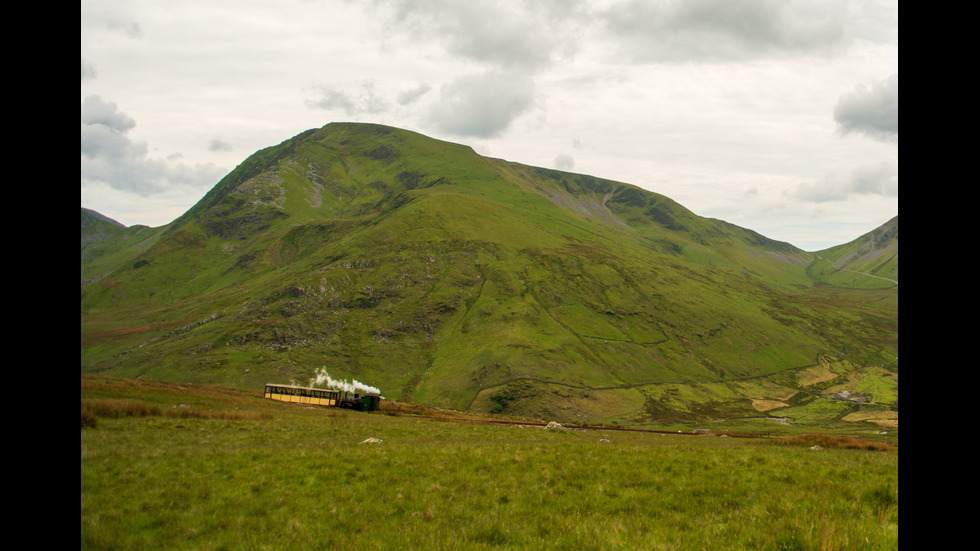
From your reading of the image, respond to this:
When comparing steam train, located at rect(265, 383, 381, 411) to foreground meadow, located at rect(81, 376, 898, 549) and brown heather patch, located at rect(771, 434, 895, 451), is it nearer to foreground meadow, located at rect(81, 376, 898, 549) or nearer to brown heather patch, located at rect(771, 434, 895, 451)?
foreground meadow, located at rect(81, 376, 898, 549)

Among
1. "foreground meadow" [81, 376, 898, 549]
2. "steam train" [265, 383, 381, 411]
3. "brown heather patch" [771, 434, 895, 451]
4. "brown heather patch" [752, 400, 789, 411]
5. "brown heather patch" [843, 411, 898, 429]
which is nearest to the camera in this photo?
"foreground meadow" [81, 376, 898, 549]

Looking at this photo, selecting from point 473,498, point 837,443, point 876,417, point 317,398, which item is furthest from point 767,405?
point 473,498

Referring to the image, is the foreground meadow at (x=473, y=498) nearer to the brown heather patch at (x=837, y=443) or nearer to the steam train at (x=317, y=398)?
the brown heather patch at (x=837, y=443)

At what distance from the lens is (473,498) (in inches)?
527

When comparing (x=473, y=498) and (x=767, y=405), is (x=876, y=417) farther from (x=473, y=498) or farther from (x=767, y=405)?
(x=473, y=498)

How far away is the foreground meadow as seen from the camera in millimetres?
9758

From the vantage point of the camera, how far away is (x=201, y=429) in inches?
1046

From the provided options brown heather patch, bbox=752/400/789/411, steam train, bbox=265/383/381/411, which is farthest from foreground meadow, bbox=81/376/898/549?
brown heather patch, bbox=752/400/789/411

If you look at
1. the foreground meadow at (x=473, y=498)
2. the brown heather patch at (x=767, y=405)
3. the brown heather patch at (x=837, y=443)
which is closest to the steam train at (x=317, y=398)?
the foreground meadow at (x=473, y=498)
